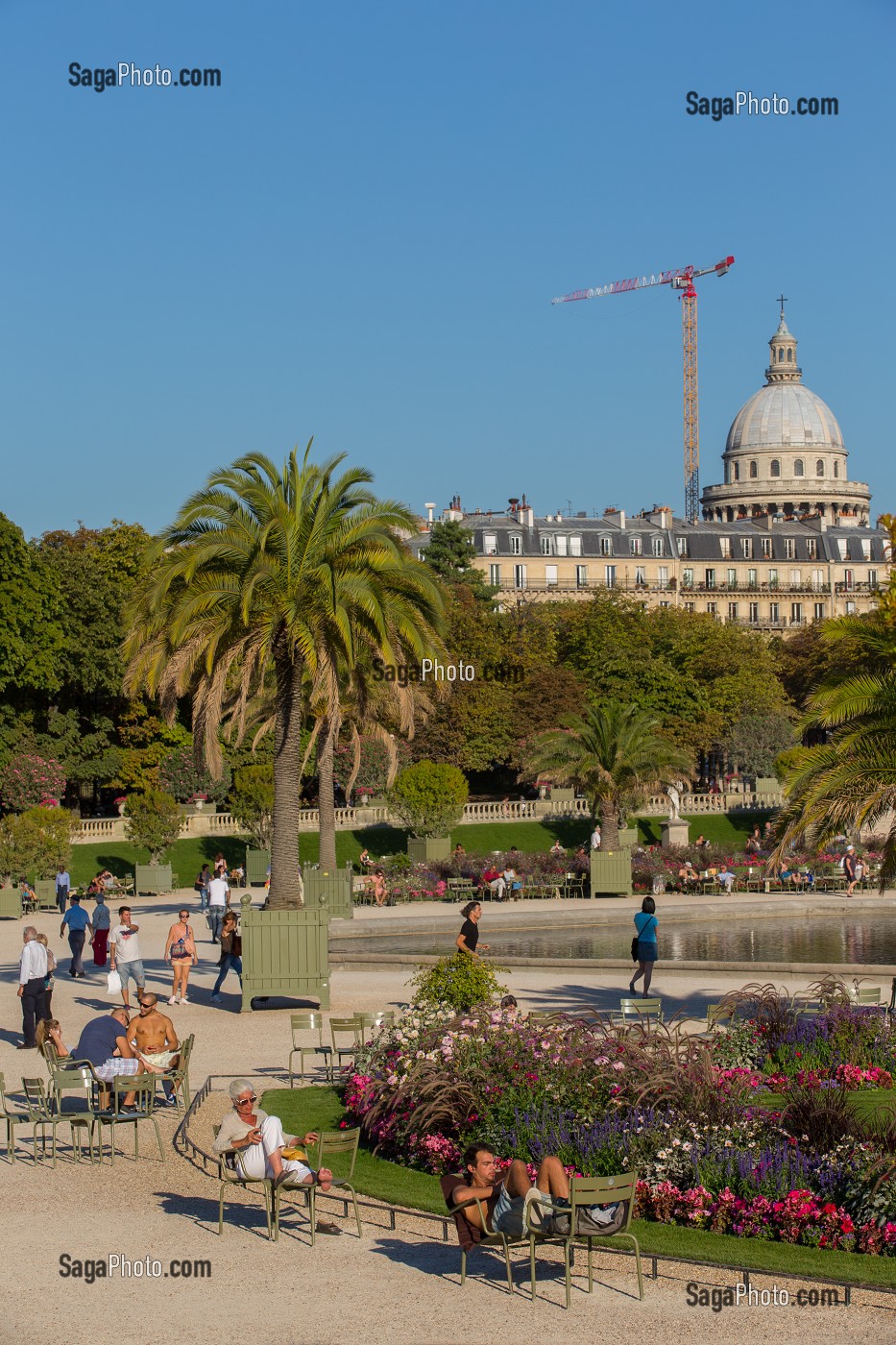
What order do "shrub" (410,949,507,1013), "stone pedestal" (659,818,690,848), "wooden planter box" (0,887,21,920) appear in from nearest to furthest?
"shrub" (410,949,507,1013) < "wooden planter box" (0,887,21,920) < "stone pedestal" (659,818,690,848)

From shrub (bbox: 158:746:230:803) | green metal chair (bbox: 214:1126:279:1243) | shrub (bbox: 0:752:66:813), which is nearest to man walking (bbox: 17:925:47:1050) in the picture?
green metal chair (bbox: 214:1126:279:1243)

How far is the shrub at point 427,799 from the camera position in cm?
4497

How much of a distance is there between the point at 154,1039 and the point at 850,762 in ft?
25.4

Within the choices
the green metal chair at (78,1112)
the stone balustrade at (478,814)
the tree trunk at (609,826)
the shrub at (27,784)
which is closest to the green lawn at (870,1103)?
the green metal chair at (78,1112)

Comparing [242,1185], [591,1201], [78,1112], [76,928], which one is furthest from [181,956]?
[591,1201]

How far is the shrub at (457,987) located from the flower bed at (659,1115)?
512 millimetres

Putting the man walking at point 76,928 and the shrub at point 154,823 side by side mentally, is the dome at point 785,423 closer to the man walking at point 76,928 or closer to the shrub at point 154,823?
the shrub at point 154,823

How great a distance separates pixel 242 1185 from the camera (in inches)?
500

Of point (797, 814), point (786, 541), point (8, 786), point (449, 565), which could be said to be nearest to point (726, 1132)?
point (797, 814)

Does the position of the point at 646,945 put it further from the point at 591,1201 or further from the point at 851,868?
the point at 851,868

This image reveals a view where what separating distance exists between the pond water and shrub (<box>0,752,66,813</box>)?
678 inches

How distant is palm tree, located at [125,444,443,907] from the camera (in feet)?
73.8

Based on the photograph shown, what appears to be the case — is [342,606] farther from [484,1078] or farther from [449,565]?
[449,565]

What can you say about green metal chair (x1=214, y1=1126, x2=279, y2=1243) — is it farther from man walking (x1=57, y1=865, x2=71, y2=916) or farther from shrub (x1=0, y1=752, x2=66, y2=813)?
shrub (x1=0, y1=752, x2=66, y2=813)
